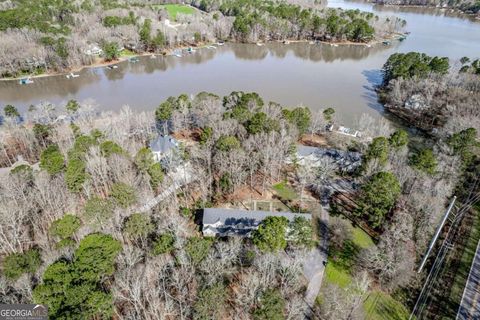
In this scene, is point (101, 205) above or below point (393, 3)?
below

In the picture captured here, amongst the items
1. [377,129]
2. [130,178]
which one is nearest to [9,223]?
[130,178]

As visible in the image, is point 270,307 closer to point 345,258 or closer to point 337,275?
point 337,275

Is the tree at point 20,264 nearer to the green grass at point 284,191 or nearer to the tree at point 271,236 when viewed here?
the tree at point 271,236

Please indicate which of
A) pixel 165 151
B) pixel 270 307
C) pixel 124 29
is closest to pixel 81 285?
pixel 270 307

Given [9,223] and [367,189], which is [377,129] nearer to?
[367,189]

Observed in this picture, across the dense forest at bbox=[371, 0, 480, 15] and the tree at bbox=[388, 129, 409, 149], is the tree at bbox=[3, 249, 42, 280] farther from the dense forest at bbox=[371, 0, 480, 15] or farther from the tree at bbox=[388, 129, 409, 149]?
the dense forest at bbox=[371, 0, 480, 15]

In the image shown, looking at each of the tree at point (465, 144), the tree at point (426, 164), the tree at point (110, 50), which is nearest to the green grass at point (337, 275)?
the tree at point (426, 164)
